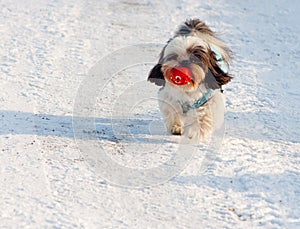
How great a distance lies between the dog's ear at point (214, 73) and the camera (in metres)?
5.57

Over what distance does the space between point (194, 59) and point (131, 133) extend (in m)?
0.96

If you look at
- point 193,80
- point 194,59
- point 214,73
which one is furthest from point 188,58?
point 214,73

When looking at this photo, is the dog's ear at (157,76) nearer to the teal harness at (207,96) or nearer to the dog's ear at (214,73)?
the teal harness at (207,96)

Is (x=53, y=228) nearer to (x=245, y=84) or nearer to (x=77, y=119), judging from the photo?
(x=77, y=119)

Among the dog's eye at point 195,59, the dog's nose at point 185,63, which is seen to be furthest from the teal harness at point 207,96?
the dog's nose at point 185,63

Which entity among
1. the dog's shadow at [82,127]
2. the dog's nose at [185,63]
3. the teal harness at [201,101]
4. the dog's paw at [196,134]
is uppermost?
the dog's nose at [185,63]

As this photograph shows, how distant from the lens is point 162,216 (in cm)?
460

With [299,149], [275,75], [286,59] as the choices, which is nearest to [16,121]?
[299,149]

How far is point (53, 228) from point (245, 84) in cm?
357

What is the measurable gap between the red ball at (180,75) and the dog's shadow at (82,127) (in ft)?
2.29

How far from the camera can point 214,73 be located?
221 inches

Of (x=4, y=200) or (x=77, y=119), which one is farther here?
(x=77, y=119)

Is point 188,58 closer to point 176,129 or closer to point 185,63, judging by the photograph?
point 185,63

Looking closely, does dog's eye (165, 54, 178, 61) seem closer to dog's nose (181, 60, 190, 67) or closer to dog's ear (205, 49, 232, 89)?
dog's nose (181, 60, 190, 67)
